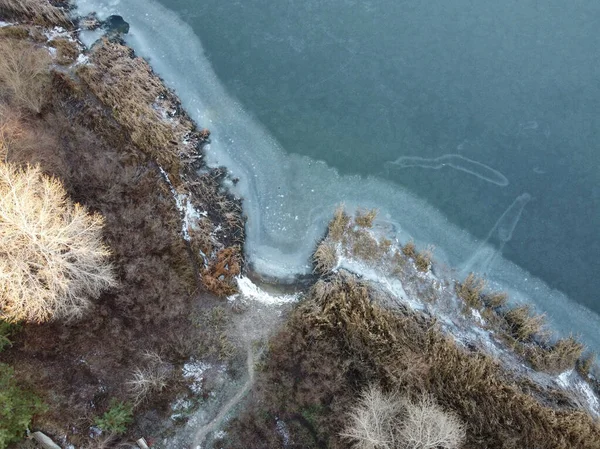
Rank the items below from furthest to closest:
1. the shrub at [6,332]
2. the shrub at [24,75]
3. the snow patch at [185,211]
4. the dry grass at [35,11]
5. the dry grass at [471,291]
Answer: the dry grass at [35,11] → the snow patch at [185,211] → the dry grass at [471,291] → the shrub at [24,75] → the shrub at [6,332]

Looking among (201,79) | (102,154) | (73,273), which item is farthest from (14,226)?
(201,79)

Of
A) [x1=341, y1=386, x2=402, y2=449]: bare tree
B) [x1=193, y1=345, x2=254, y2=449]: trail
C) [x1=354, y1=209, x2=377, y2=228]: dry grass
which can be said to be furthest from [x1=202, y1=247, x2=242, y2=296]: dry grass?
[x1=341, y1=386, x2=402, y2=449]: bare tree

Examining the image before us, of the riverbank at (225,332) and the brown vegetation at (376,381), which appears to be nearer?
the brown vegetation at (376,381)

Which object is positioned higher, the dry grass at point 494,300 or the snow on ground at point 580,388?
the dry grass at point 494,300

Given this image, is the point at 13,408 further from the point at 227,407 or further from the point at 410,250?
the point at 410,250

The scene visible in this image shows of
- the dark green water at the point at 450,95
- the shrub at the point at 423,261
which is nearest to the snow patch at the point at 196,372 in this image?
the shrub at the point at 423,261

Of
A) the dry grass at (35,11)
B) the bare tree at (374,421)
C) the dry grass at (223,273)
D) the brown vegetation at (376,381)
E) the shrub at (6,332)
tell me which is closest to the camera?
the bare tree at (374,421)

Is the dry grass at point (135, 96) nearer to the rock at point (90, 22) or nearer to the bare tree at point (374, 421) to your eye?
the rock at point (90, 22)

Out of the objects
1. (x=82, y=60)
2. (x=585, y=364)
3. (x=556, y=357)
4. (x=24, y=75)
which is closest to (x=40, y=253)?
(x=24, y=75)
